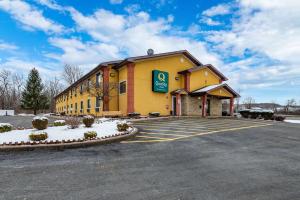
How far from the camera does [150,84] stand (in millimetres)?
21047

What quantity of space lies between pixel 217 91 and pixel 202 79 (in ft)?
8.64

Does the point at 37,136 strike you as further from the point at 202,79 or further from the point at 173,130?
the point at 202,79

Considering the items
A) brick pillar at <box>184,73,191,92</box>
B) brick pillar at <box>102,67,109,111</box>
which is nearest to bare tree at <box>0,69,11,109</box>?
brick pillar at <box>102,67,109,111</box>

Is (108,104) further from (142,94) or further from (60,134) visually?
(60,134)

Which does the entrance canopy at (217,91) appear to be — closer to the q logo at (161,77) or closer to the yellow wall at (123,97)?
the q logo at (161,77)

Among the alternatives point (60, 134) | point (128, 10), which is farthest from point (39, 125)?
point (128, 10)

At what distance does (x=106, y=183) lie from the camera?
418cm

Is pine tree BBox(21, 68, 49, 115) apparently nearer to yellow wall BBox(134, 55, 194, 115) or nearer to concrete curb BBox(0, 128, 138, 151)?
yellow wall BBox(134, 55, 194, 115)

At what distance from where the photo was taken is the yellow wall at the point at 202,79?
79.1ft

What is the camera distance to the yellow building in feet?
66.0

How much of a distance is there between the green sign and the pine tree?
35440 mm

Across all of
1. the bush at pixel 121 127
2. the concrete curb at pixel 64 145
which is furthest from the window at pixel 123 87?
the concrete curb at pixel 64 145

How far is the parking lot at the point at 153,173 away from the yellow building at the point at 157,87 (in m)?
13.0

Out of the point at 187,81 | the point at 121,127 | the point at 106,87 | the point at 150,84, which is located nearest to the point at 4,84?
the point at 106,87
